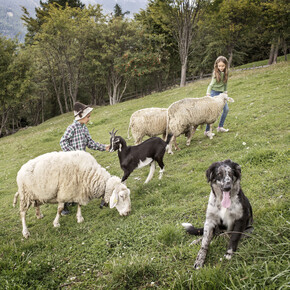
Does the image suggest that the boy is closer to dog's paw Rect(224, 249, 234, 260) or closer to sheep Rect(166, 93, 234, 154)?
sheep Rect(166, 93, 234, 154)

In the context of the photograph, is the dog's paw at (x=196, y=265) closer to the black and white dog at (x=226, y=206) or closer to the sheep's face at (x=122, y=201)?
the black and white dog at (x=226, y=206)

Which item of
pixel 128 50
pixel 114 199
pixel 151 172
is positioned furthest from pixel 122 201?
pixel 128 50

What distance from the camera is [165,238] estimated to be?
397 cm

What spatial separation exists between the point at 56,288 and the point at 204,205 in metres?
2.95

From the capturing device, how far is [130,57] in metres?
29.0

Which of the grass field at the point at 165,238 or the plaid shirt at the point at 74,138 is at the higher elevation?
the plaid shirt at the point at 74,138

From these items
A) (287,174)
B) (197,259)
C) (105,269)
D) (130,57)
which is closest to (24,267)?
(105,269)

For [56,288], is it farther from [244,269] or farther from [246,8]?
[246,8]

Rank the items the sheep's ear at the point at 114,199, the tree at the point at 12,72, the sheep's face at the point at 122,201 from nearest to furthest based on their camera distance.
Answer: the sheep's ear at the point at 114,199
the sheep's face at the point at 122,201
the tree at the point at 12,72

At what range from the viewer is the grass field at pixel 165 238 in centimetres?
292

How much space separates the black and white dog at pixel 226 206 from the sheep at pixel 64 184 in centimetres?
247

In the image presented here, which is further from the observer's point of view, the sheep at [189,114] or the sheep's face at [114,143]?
the sheep at [189,114]

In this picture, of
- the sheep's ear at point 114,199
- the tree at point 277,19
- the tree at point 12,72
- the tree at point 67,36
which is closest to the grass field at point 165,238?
the sheep's ear at point 114,199

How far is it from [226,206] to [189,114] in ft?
20.5
